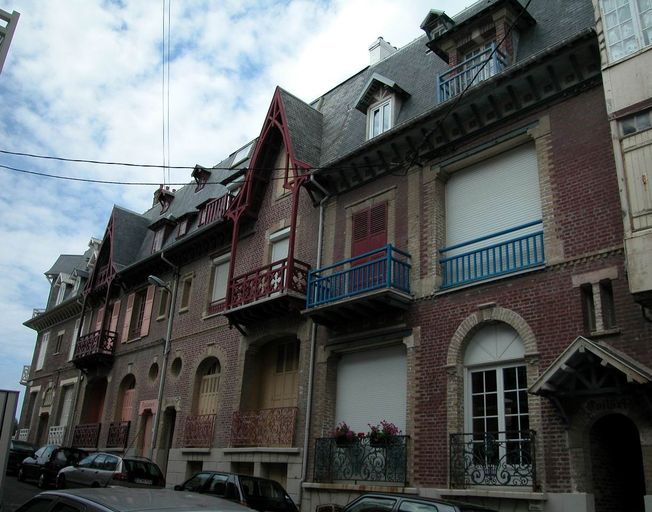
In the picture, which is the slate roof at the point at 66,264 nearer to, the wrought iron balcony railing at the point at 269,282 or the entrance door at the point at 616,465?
the wrought iron balcony railing at the point at 269,282

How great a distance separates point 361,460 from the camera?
14.2 meters

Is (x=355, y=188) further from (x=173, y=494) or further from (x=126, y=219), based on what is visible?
(x=126, y=219)

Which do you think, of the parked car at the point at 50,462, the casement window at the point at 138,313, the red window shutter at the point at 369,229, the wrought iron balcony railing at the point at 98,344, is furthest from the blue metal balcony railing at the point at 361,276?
the wrought iron balcony railing at the point at 98,344

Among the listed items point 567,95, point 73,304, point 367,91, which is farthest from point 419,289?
point 73,304

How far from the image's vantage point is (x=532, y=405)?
11.3 metres

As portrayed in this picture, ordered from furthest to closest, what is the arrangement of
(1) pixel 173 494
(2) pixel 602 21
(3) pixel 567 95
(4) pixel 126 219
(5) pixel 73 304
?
(5) pixel 73 304 → (4) pixel 126 219 → (3) pixel 567 95 → (2) pixel 602 21 → (1) pixel 173 494

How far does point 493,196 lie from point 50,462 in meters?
15.4

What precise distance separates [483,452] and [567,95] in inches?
280

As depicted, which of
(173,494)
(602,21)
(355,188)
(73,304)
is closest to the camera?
(173,494)

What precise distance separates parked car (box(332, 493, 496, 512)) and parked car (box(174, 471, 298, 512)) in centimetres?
374

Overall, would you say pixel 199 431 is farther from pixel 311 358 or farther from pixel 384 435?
pixel 384 435

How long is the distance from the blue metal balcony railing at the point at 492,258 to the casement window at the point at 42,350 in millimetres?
27950

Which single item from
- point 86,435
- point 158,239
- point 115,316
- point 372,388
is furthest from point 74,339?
point 372,388

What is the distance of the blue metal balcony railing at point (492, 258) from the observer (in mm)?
12492
